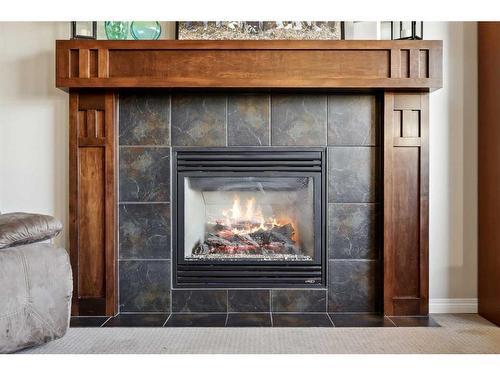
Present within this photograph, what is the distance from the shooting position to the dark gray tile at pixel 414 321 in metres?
2.62

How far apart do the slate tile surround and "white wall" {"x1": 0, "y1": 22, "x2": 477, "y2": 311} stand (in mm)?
420

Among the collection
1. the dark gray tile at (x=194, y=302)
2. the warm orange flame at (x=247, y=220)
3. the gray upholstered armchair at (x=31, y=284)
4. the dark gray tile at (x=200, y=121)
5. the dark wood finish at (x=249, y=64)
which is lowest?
the dark gray tile at (x=194, y=302)

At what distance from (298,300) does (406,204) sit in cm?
84

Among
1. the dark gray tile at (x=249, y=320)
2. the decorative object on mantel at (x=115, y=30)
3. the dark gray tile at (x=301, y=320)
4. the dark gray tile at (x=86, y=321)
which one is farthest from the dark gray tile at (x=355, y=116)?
the dark gray tile at (x=86, y=321)

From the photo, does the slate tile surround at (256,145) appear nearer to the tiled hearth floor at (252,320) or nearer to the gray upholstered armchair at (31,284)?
the tiled hearth floor at (252,320)

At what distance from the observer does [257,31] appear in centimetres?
279

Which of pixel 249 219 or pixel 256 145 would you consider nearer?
pixel 256 145

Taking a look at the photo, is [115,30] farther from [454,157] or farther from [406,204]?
[454,157]

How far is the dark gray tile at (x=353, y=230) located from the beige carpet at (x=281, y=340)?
1.53ft

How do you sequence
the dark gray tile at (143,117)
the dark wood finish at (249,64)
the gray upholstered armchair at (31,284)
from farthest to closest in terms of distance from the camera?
the dark gray tile at (143,117), the dark wood finish at (249,64), the gray upholstered armchair at (31,284)

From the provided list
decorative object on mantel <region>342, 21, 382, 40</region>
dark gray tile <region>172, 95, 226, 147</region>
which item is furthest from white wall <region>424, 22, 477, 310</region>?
dark gray tile <region>172, 95, 226, 147</region>

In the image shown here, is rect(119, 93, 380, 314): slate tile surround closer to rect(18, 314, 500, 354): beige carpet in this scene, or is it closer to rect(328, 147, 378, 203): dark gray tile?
rect(328, 147, 378, 203): dark gray tile

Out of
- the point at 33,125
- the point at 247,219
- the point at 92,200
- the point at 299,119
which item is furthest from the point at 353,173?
the point at 33,125
